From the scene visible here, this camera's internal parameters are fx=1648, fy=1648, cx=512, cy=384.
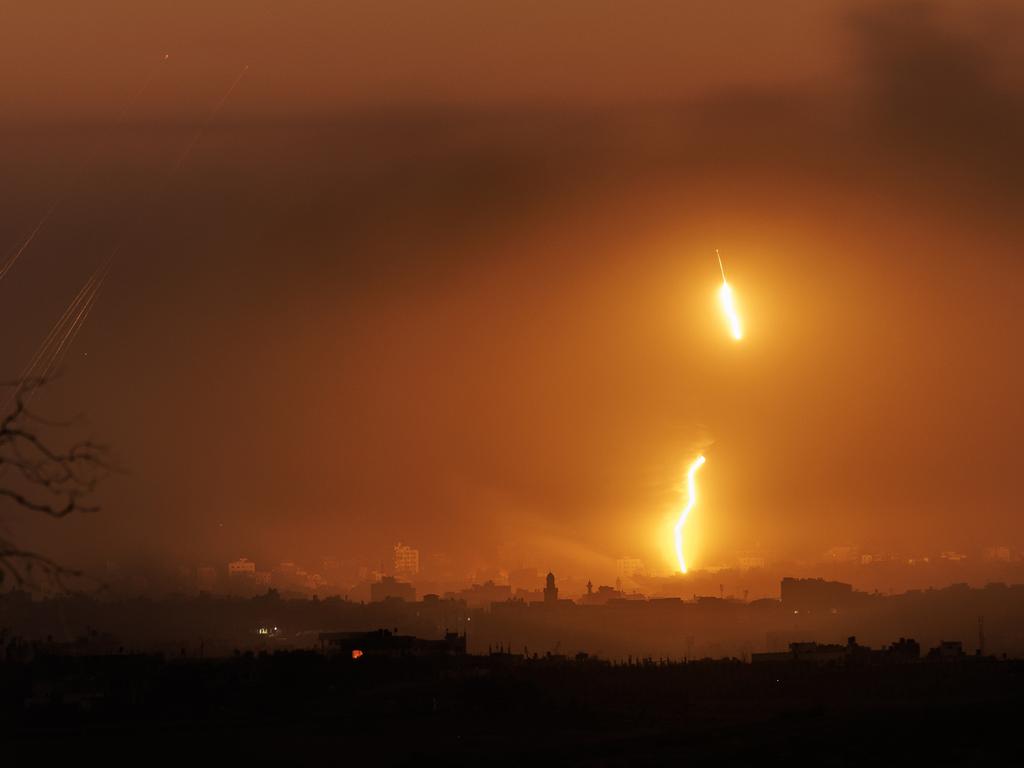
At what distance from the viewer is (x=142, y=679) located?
76.9m

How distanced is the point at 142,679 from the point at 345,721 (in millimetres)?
16176

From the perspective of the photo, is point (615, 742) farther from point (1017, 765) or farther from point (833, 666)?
point (833, 666)

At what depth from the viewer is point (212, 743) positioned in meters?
56.4

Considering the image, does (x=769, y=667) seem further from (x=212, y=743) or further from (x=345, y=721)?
(x=212, y=743)

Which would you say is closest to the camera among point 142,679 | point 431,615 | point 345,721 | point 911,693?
point 345,721

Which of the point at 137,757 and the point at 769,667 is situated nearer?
the point at 137,757

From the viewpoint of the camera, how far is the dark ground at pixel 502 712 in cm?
5494

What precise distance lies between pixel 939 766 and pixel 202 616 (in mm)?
121751

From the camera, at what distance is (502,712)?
226 ft

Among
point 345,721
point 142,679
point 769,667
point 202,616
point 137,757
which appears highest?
point 202,616

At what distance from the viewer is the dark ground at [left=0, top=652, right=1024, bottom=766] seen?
2163 inches

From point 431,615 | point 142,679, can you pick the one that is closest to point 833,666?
point 142,679

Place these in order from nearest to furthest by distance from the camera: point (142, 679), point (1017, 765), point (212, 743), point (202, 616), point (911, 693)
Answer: point (1017, 765)
point (212, 743)
point (142, 679)
point (911, 693)
point (202, 616)

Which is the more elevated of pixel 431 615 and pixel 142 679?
pixel 431 615
